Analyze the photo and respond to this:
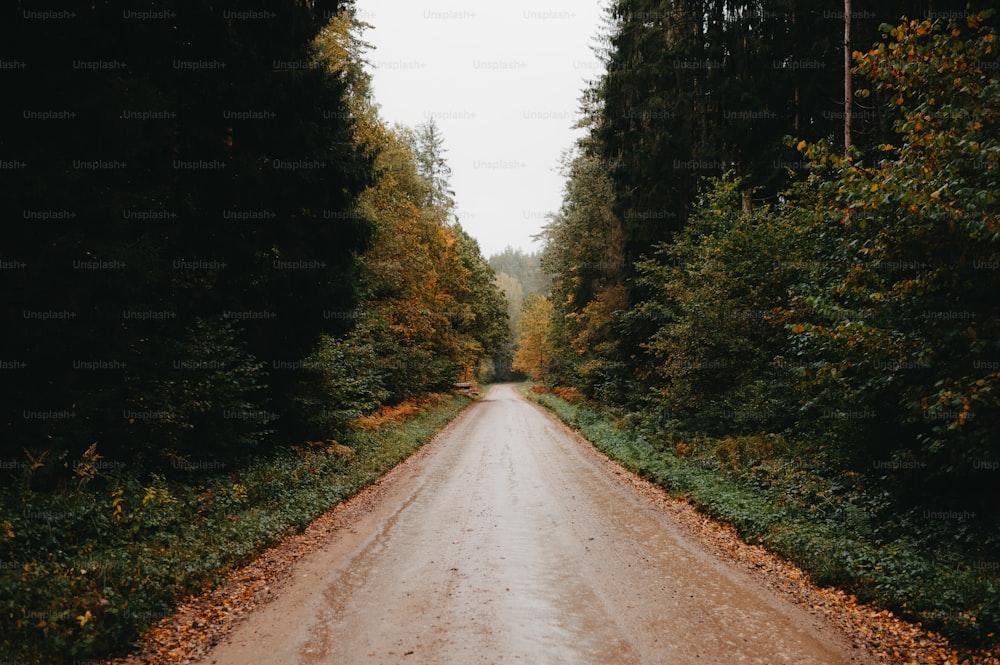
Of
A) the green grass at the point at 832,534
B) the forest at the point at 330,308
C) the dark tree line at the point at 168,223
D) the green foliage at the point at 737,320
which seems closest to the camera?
the green grass at the point at 832,534

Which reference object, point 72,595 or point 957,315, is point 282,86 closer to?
point 72,595

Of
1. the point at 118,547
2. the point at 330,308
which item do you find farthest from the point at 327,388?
the point at 118,547

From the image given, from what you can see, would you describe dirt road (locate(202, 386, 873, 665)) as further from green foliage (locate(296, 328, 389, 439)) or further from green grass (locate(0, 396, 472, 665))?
green foliage (locate(296, 328, 389, 439))

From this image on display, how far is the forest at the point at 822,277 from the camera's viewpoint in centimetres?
582

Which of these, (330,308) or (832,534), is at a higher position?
(330,308)

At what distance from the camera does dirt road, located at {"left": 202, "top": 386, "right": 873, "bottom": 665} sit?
4777mm

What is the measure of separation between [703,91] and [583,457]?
12.6m

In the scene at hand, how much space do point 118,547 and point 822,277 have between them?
427 inches

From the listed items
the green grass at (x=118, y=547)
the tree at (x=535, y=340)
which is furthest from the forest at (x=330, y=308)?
the tree at (x=535, y=340)

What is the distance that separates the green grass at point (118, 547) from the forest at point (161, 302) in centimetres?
3

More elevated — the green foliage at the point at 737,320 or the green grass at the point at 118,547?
the green foliage at the point at 737,320

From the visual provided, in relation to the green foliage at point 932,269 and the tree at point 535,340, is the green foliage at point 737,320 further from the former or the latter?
the tree at point 535,340

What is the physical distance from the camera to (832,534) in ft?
24.1

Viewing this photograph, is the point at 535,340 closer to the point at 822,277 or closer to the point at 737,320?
the point at 737,320
